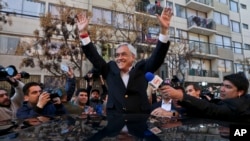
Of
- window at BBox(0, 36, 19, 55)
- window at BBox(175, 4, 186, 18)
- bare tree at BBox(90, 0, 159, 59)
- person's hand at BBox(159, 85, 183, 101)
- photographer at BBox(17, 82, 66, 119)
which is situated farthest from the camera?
window at BBox(175, 4, 186, 18)

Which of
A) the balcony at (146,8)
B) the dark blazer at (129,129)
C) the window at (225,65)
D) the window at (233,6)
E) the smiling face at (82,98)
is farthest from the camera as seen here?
the window at (233,6)

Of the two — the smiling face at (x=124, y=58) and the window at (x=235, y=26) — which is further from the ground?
the window at (x=235, y=26)

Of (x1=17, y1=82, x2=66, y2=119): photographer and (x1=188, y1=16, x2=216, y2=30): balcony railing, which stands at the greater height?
(x1=188, y1=16, x2=216, y2=30): balcony railing

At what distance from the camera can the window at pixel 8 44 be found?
1634cm

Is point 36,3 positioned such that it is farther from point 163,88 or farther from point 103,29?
point 163,88

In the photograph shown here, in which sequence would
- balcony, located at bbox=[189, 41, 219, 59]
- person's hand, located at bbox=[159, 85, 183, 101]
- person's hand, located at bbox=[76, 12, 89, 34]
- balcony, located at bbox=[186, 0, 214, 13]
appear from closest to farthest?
person's hand, located at bbox=[159, 85, 183, 101], person's hand, located at bbox=[76, 12, 89, 34], balcony, located at bbox=[189, 41, 219, 59], balcony, located at bbox=[186, 0, 214, 13]

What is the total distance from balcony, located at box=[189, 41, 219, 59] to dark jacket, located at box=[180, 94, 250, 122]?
2278 centimetres

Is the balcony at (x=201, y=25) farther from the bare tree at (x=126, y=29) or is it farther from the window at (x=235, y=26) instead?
the bare tree at (x=126, y=29)

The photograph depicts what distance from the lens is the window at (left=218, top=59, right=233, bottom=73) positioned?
94.3ft

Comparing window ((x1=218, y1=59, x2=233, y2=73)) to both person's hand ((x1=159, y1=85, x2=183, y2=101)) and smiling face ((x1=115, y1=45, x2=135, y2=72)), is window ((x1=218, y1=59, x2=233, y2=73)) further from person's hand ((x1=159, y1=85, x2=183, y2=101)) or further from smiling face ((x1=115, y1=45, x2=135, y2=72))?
person's hand ((x1=159, y1=85, x2=183, y2=101))

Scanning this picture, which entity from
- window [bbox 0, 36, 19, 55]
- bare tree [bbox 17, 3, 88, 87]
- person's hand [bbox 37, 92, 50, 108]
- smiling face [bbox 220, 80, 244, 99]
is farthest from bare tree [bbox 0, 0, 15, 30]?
smiling face [bbox 220, 80, 244, 99]

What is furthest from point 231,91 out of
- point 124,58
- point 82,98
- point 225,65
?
point 225,65

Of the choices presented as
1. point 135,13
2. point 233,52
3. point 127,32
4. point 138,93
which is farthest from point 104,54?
point 233,52

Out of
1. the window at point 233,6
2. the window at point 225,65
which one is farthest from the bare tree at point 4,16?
the window at point 233,6
